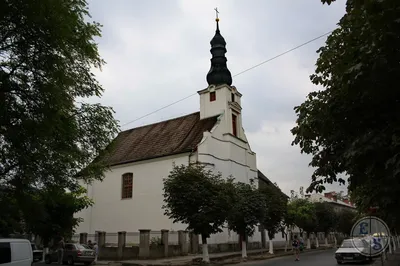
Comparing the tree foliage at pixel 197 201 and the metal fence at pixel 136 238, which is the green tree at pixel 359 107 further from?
the metal fence at pixel 136 238

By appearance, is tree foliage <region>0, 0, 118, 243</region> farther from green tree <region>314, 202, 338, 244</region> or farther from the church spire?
green tree <region>314, 202, 338, 244</region>

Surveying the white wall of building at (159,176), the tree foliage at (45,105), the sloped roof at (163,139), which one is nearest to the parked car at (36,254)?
the white wall of building at (159,176)

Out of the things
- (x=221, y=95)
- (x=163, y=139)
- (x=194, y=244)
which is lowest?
(x=194, y=244)

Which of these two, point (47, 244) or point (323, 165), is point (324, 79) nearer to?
point (323, 165)

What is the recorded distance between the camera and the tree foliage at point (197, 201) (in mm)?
22203

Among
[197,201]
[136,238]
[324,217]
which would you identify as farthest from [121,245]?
[324,217]

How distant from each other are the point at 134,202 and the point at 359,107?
30.0m

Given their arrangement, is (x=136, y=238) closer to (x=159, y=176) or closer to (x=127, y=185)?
(x=159, y=176)

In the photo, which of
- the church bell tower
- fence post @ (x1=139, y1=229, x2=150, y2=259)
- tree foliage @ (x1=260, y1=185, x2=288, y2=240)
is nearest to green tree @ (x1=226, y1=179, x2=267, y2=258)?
tree foliage @ (x1=260, y1=185, x2=288, y2=240)

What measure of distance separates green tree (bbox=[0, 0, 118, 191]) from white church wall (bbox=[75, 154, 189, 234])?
A: 1922 centimetres

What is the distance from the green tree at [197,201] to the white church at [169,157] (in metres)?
8.33

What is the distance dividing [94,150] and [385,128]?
424 inches

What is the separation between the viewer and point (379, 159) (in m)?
7.01

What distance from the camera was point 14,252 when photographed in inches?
455
